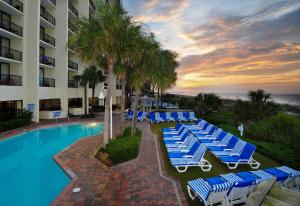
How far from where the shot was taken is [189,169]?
27.8 feet

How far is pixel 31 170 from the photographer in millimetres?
9016

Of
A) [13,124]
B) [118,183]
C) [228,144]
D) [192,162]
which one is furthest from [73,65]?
[192,162]

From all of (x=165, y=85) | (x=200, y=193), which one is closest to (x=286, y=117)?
(x=165, y=85)

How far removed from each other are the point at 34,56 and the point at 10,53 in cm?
196

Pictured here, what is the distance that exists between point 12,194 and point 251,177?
7.75 meters

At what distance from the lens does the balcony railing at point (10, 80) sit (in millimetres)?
17966

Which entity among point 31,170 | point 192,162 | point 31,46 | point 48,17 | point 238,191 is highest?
point 48,17

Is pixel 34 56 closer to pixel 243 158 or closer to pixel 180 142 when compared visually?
pixel 180 142

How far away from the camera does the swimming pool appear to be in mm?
6695

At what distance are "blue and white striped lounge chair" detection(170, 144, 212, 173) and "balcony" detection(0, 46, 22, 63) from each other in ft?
59.6

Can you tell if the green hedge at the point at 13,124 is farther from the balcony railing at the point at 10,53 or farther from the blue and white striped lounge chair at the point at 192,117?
the blue and white striped lounge chair at the point at 192,117

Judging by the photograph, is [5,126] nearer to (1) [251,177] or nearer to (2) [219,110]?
(1) [251,177]

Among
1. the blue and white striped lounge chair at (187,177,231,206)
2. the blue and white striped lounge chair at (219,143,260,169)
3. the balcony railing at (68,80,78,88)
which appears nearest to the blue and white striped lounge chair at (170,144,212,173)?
the blue and white striped lounge chair at (219,143,260,169)

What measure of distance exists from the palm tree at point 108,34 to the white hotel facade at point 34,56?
705 cm
